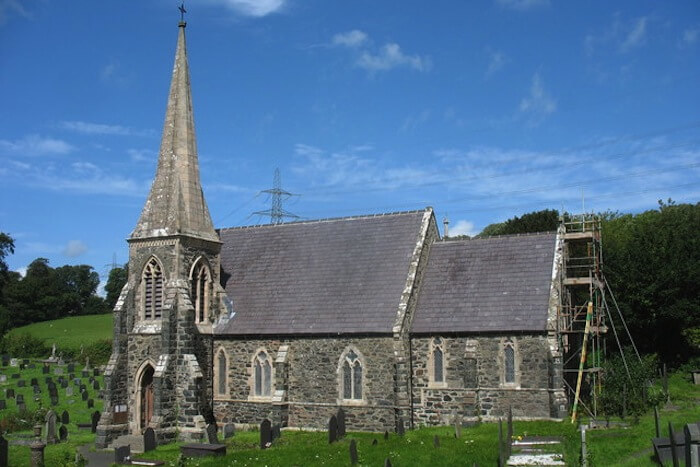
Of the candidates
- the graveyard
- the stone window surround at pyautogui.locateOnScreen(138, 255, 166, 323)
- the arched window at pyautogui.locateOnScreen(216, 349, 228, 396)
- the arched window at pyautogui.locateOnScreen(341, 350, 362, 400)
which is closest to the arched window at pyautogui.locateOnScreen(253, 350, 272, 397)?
the arched window at pyautogui.locateOnScreen(216, 349, 228, 396)

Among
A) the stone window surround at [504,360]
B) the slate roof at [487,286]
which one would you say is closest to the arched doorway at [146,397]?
the slate roof at [487,286]

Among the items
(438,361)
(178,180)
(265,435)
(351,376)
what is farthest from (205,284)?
(438,361)

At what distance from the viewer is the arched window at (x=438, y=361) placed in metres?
28.8

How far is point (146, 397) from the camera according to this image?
1218 inches

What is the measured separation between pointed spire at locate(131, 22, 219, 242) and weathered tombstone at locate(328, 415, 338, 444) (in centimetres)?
1072

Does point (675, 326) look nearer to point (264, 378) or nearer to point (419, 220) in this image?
point (419, 220)

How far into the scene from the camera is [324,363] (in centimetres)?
2998

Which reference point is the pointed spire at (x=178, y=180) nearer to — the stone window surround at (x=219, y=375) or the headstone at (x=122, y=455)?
the stone window surround at (x=219, y=375)

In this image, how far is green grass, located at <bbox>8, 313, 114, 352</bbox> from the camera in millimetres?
71188

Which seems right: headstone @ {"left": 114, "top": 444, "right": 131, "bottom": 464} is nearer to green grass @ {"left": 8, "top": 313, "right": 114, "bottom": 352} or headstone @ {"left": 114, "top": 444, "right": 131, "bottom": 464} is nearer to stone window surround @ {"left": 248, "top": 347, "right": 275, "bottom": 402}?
stone window surround @ {"left": 248, "top": 347, "right": 275, "bottom": 402}

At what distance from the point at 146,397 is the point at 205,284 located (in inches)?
217

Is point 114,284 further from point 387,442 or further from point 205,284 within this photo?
point 387,442

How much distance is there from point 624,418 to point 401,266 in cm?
1074

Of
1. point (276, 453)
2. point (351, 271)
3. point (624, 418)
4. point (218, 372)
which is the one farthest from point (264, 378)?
point (624, 418)
